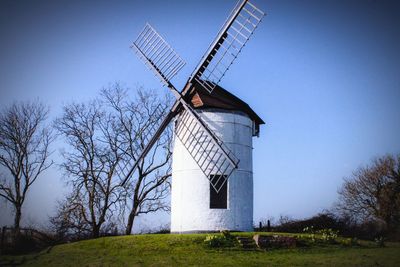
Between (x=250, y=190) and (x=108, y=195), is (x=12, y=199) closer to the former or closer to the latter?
(x=108, y=195)

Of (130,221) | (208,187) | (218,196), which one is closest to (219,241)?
(218,196)

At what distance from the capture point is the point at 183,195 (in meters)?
19.9

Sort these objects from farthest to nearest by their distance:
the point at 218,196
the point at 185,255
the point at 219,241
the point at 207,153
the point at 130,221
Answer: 1. the point at 130,221
2. the point at 218,196
3. the point at 207,153
4. the point at 219,241
5. the point at 185,255

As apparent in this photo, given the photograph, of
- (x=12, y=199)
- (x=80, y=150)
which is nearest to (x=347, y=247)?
(x=80, y=150)

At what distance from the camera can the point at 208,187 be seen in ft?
64.1

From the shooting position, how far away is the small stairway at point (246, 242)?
1636cm

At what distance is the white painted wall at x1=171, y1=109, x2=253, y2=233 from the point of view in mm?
19250

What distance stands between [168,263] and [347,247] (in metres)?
8.84

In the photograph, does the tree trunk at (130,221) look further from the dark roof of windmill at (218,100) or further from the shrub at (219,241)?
the shrub at (219,241)

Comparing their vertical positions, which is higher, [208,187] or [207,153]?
[207,153]

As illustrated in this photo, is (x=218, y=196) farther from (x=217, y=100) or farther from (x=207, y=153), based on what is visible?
(x=217, y=100)

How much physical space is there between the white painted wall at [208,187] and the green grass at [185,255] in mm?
1901

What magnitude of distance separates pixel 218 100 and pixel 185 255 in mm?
8679

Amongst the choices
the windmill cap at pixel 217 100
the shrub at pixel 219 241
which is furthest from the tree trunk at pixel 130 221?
the shrub at pixel 219 241
